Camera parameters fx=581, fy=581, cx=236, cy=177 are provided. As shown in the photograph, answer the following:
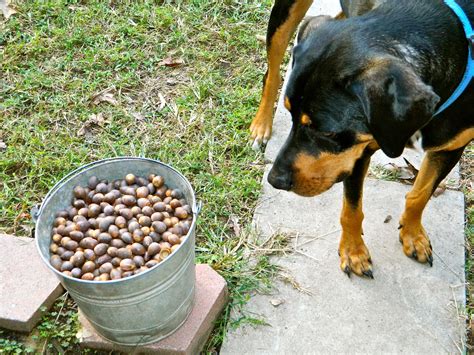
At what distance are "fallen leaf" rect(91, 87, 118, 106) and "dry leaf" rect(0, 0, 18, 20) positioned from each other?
133 cm

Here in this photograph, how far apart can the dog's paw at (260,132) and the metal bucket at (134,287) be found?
112cm

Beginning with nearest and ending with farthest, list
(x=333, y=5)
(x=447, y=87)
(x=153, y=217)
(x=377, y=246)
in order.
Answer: (x=447, y=87)
(x=153, y=217)
(x=377, y=246)
(x=333, y=5)

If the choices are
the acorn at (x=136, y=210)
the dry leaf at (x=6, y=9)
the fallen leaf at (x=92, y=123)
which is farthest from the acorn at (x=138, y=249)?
the dry leaf at (x=6, y=9)

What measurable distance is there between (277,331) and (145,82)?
2.26 m

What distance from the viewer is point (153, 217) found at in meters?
2.69

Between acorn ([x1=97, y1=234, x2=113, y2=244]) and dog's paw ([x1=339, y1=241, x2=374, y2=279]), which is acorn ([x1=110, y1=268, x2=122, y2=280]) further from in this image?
dog's paw ([x1=339, y1=241, x2=374, y2=279])

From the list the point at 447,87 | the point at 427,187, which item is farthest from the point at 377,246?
the point at 447,87

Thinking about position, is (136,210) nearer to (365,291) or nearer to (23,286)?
(23,286)

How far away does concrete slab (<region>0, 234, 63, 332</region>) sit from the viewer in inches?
Answer: 112

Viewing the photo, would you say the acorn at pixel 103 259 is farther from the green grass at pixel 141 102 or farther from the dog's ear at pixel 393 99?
the dog's ear at pixel 393 99

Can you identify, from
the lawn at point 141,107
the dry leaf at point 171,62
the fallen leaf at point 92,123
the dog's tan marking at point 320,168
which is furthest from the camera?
the dry leaf at point 171,62

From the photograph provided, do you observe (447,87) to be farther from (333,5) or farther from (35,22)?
(35,22)

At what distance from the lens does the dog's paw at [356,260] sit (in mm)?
3084

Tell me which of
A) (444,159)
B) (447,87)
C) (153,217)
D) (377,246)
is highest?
(447,87)
